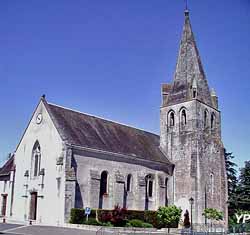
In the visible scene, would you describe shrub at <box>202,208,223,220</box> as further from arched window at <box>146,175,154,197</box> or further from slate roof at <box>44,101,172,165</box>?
slate roof at <box>44,101,172,165</box>

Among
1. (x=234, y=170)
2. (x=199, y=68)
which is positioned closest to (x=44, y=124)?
(x=199, y=68)

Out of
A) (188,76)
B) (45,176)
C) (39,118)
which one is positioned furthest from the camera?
(188,76)

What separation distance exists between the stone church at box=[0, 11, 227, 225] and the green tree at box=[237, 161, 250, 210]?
22.3 feet

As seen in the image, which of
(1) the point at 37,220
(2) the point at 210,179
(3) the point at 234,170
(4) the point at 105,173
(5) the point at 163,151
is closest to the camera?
(1) the point at 37,220

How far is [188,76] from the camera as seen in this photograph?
46375mm

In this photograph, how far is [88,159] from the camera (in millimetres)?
33938

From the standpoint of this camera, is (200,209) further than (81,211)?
Yes

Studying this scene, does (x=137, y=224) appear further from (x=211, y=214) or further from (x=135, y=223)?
(x=211, y=214)

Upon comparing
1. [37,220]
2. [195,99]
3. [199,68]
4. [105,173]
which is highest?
[199,68]

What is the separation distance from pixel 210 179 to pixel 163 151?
6635mm

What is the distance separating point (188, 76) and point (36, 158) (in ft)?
71.0

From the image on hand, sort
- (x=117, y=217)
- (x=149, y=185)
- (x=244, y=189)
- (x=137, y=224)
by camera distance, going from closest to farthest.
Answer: (x=117, y=217) < (x=137, y=224) < (x=149, y=185) < (x=244, y=189)

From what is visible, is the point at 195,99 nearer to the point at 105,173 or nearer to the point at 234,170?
the point at 105,173

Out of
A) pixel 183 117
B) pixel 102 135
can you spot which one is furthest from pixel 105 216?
pixel 183 117
